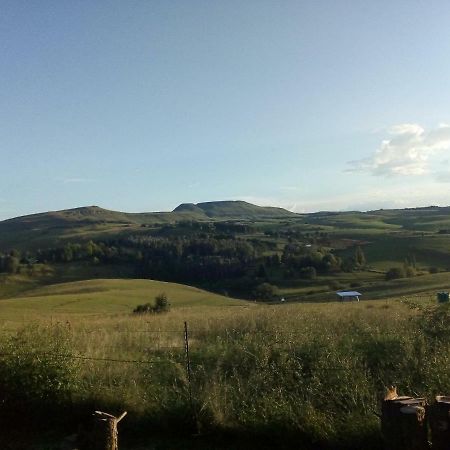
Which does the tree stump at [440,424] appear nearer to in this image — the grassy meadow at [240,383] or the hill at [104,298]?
the grassy meadow at [240,383]

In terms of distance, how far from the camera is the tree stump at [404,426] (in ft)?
19.9

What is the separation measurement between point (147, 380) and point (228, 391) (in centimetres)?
177

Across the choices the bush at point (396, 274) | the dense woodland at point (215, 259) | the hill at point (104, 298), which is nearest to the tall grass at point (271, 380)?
the hill at point (104, 298)

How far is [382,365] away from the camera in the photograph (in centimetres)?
902

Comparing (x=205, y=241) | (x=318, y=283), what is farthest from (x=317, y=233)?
(x=318, y=283)

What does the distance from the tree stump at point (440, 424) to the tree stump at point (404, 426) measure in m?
0.09

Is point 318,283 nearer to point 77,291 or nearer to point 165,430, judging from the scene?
point 77,291

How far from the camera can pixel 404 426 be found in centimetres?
608

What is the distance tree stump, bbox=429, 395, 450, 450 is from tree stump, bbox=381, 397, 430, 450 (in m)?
0.09

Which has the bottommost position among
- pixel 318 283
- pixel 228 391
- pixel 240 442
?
pixel 318 283

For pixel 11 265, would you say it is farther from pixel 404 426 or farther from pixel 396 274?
pixel 404 426

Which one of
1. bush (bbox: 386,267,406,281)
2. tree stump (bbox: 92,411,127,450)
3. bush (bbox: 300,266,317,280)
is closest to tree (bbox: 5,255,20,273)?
bush (bbox: 300,266,317,280)

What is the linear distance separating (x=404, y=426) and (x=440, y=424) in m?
0.40

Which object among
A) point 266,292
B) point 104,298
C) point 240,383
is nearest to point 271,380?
point 240,383
